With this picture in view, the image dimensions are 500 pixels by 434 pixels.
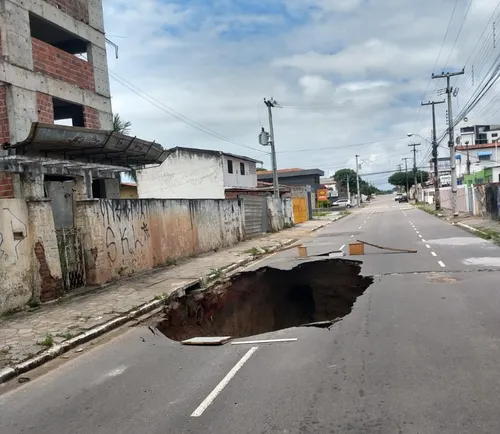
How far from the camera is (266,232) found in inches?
1250

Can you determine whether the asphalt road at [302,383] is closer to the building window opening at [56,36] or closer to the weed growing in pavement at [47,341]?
the weed growing in pavement at [47,341]

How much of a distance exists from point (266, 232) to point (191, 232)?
1328 cm

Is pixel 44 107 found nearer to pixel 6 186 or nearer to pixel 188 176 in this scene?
pixel 6 186

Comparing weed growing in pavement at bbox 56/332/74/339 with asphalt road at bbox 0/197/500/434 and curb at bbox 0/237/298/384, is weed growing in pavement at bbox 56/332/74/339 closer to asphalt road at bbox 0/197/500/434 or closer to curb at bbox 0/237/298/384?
curb at bbox 0/237/298/384

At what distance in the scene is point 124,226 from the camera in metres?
13.7

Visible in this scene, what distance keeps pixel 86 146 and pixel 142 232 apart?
3.60 metres

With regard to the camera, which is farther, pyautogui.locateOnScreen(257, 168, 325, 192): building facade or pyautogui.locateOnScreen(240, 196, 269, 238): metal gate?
pyautogui.locateOnScreen(257, 168, 325, 192): building facade

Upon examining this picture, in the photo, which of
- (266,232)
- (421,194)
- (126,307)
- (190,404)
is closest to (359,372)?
(190,404)

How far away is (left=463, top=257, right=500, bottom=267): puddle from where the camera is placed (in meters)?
12.9

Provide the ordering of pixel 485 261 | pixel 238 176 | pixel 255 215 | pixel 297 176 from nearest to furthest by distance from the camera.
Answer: pixel 485 261
pixel 255 215
pixel 238 176
pixel 297 176

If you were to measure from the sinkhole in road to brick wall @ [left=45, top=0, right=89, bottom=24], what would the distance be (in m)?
11.4

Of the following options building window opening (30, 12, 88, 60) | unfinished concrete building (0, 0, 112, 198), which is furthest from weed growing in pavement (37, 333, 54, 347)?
building window opening (30, 12, 88, 60)

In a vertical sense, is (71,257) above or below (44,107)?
below

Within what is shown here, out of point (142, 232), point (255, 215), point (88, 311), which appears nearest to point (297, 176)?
point (255, 215)
